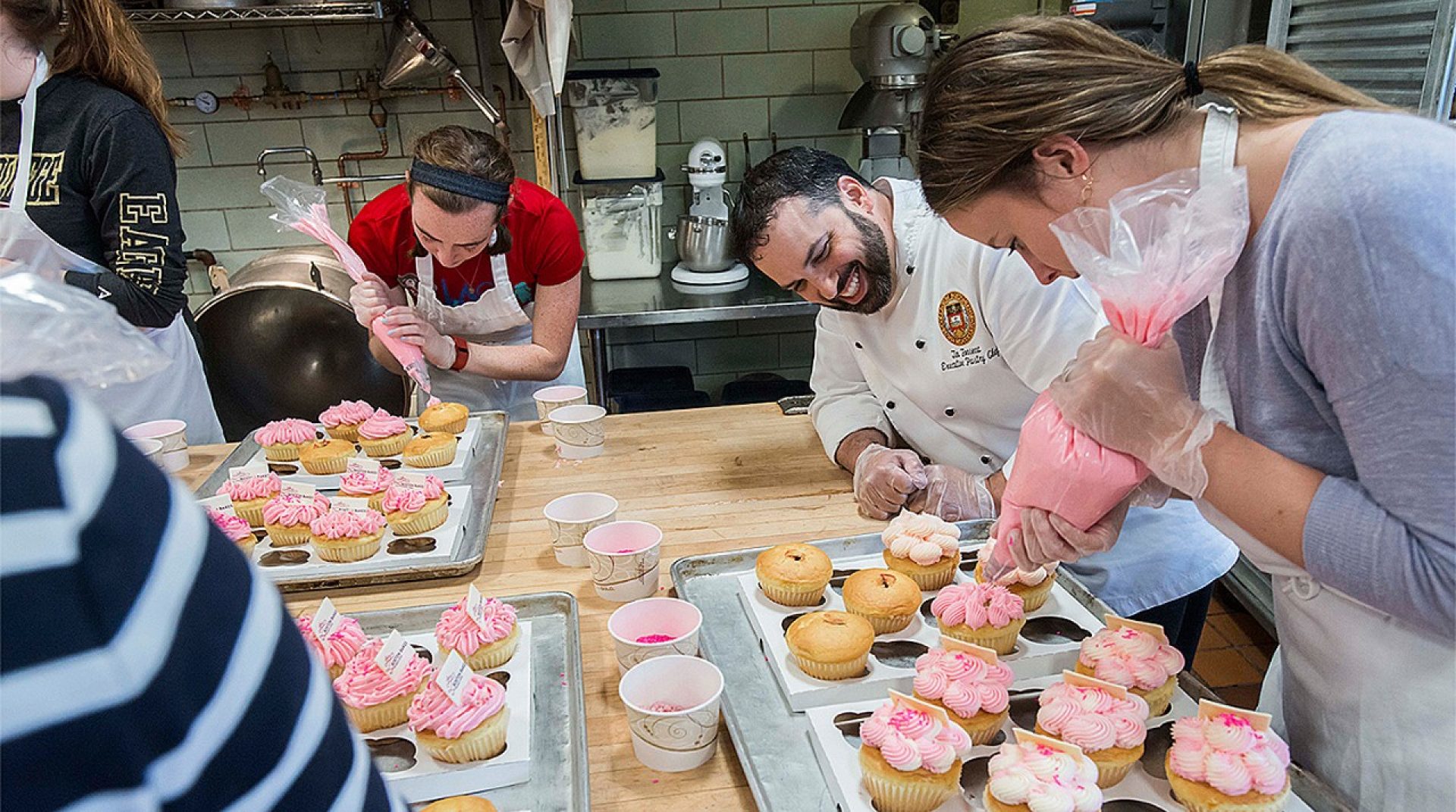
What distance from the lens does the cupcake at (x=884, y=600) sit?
4.79ft

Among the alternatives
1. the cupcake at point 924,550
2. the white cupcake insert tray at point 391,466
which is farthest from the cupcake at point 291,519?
the cupcake at point 924,550

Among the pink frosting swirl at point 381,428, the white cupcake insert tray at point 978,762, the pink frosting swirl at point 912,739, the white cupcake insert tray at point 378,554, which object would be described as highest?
the pink frosting swirl at point 381,428

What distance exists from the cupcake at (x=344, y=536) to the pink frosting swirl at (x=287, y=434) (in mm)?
499

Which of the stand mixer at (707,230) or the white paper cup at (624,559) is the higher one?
the stand mixer at (707,230)

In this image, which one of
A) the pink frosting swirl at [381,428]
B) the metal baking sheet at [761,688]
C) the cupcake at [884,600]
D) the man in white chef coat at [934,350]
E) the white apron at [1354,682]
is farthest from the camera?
the pink frosting swirl at [381,428]

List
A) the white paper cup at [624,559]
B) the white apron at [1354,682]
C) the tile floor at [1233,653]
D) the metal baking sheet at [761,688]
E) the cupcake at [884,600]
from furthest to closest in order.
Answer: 1. the tile floor at [1233,653]
2. the white paper cup at [624,559]
3. the cupcake at [884,600]
4. the metal baking sheet at [761,688]
5. the white apron at [1354,682]

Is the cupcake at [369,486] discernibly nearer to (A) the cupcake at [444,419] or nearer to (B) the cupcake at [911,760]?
(A) the cupcake at [444,419]

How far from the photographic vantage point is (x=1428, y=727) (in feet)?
3.37

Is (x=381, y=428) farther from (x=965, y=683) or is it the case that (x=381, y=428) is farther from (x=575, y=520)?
(x=965, y=683)

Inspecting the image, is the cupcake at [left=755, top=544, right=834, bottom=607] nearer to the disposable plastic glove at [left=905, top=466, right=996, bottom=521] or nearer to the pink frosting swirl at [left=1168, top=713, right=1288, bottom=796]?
the disposable plastic glove at [left=905, top=466, right=996, bottom=521]

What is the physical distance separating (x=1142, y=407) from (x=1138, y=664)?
0.38 meters

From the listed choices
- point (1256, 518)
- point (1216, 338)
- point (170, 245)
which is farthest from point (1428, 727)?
point (170, 245)

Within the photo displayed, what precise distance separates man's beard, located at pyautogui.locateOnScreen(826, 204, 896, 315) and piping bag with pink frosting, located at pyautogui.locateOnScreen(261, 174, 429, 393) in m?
1.10

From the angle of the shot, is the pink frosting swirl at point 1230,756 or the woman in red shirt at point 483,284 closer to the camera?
the pink frosting swirl at point 1230,756
